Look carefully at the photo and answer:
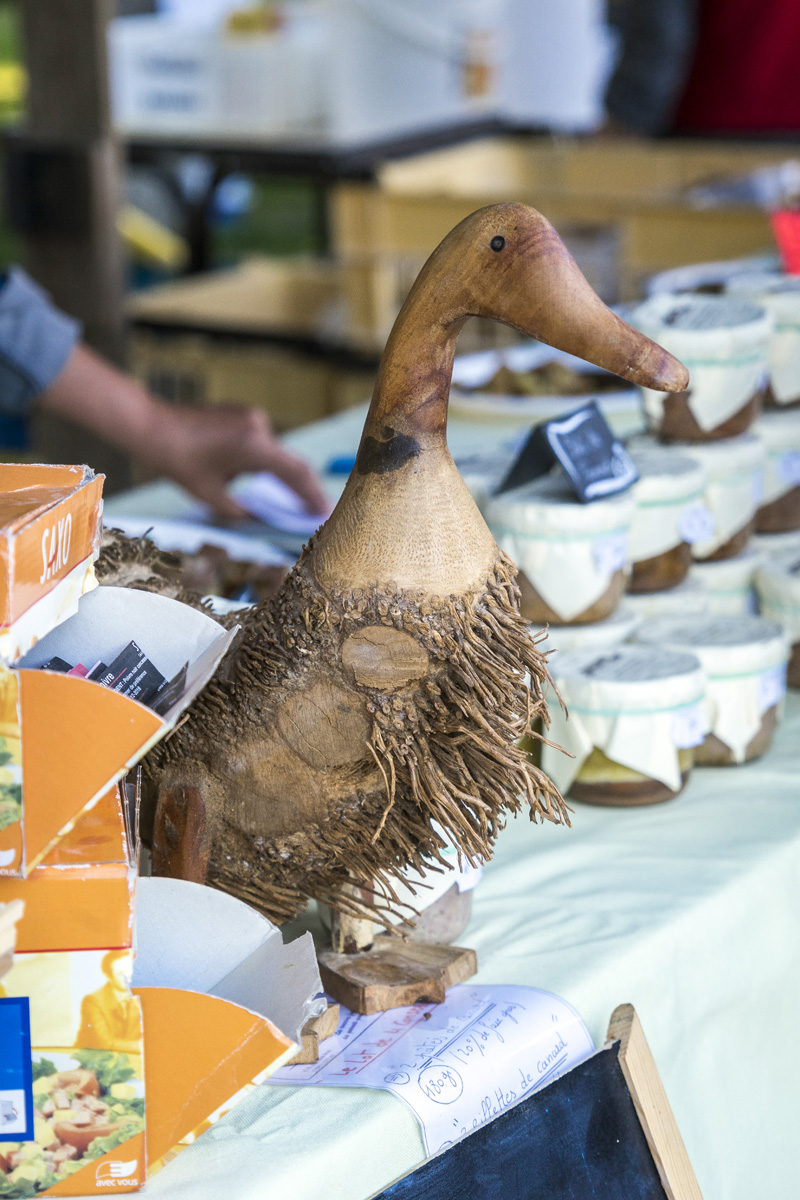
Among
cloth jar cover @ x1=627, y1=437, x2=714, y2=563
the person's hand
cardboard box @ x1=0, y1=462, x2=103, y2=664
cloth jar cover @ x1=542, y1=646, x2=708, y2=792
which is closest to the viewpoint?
cardboard box @ x1=0, y1=462, x2=103, y2=664

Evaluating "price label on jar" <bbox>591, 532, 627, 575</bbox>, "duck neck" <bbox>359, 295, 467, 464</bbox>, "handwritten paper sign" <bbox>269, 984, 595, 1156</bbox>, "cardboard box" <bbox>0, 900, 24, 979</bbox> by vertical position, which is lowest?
"handwritten paper sign" <bbox>269, 984, 595, 1156</bbox>

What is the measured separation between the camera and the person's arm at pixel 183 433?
5.16ft

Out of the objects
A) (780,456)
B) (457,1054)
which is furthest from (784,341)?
(457,1054)

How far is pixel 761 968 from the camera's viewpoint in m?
0.93

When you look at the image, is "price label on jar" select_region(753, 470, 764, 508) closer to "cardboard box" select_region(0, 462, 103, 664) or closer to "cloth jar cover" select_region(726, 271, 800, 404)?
"cloth jar cover" select_region(726, 271, 800, 404)

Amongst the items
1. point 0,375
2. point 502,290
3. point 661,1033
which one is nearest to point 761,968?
point 661,1033

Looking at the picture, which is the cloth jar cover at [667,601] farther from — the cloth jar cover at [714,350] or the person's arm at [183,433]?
the person's arm at [183,433]

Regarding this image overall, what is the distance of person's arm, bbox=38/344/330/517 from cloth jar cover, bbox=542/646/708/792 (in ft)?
2.04

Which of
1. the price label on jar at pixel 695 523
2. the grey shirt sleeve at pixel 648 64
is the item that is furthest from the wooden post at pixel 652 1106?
the grey shirt sleeve at pixel 648 64

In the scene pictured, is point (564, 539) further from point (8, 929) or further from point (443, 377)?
point (8, 929)

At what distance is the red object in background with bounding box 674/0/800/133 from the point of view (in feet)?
10.7

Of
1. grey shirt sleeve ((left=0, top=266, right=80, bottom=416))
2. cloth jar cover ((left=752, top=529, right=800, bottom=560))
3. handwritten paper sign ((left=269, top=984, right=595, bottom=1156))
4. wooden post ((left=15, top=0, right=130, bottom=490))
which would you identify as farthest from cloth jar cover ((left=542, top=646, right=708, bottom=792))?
wooden post ((left=15, top=0, right=130, bottom=490))

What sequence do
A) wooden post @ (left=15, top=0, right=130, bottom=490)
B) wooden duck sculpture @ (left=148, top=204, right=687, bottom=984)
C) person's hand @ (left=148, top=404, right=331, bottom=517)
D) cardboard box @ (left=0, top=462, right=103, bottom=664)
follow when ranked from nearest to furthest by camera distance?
cardboard box @ (left=0, top=462, right=103, bottom=664), wooden duck sculpture @ (left=148, top=204, right=687, bottom=984), person's hand @ (left=148, top=404, right=331, bottom=517), wooden post @ (left=15, top=0, right=130, bottom=490)

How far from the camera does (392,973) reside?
0.78 metres
